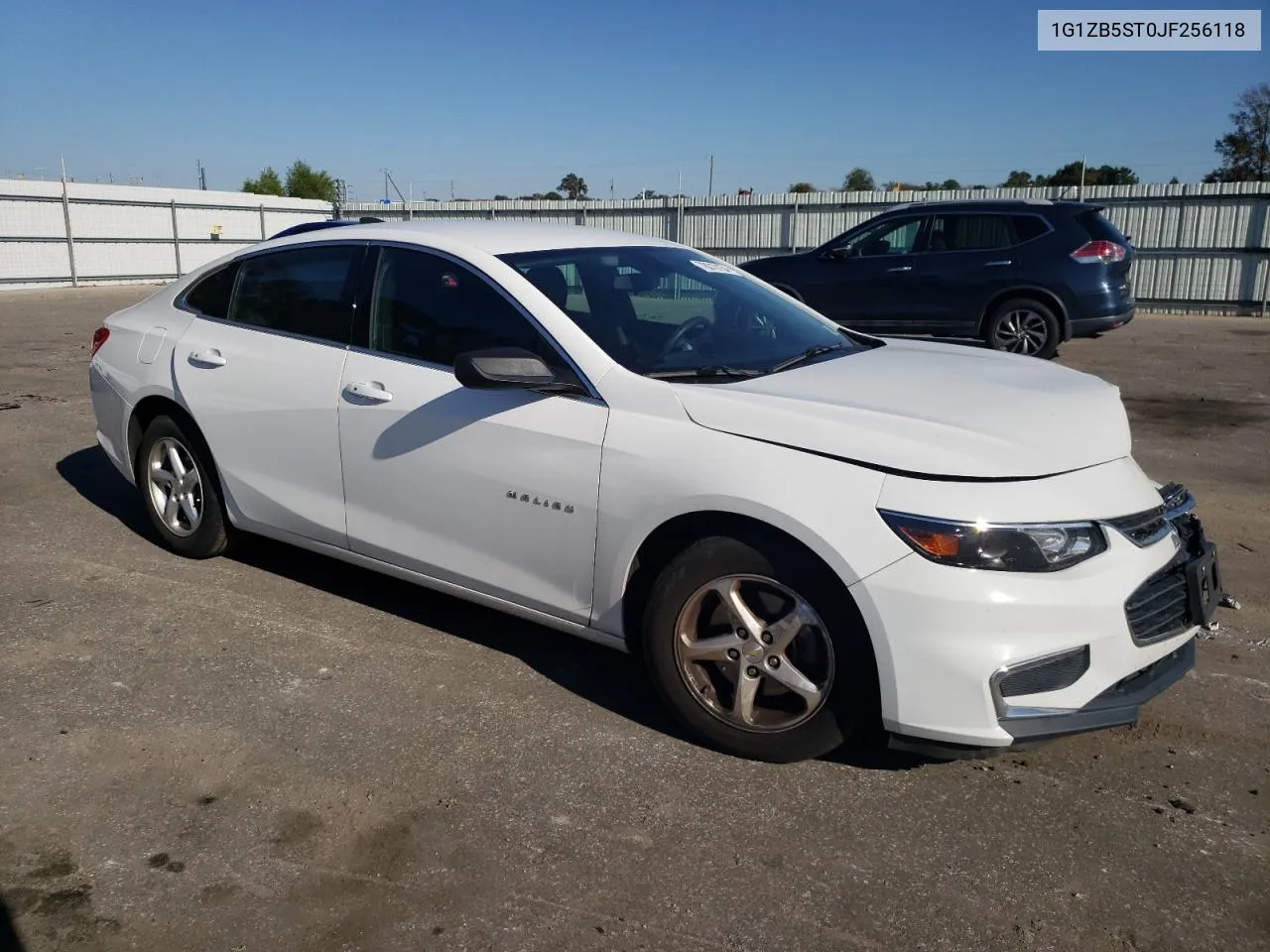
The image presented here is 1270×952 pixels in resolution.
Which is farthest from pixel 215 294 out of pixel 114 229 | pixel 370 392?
pixel 114 229

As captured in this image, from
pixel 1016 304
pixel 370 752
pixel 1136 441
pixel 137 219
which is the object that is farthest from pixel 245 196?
pixel 370 752

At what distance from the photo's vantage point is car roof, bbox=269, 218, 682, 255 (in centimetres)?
424

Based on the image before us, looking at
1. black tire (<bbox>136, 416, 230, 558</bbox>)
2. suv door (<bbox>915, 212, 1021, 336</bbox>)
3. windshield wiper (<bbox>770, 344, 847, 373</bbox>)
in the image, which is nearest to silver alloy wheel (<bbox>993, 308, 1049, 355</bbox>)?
suv door (<bbox>915, 212, 1021, 336</bbox>)

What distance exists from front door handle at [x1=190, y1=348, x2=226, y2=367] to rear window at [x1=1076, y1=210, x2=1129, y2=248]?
9.50 meters

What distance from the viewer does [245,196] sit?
30.0m

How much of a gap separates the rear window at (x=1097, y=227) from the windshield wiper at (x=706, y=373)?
29.6ft

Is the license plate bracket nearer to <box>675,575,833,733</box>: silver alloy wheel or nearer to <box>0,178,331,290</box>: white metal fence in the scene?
<box>675,575,833,733</box>: silver alloy wheel

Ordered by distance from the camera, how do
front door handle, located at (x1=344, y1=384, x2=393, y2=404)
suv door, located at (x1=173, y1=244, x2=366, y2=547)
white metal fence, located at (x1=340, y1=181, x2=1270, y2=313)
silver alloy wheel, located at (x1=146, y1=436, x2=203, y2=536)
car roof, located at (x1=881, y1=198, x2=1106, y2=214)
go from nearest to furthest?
front door handle, located at (x1=344, y1=384, x2=393, y2=404), suv door, located at (x1=173, y1=244, x2=366, y2=547), silver alloy wheel, located at (x1=146, y1=436, x2=203, y2=536), car roof, located at (x1=881, y1=198, x2=1106, y2=214), white metal fence, located at (x1=340, y1=181, x2=1270, y2=313)

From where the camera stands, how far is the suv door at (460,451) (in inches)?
144

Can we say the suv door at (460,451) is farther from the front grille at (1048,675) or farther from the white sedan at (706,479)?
the front grille at (1048,675)

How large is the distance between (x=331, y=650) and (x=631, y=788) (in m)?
1.58

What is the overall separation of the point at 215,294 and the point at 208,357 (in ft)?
1.24

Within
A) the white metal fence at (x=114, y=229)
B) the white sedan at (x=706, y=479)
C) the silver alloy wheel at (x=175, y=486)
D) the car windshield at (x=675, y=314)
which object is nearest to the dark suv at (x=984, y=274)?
the white sedan at (x=706, y=479)

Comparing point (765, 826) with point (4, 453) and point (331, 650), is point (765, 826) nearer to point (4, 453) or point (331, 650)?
point (331, 650)
